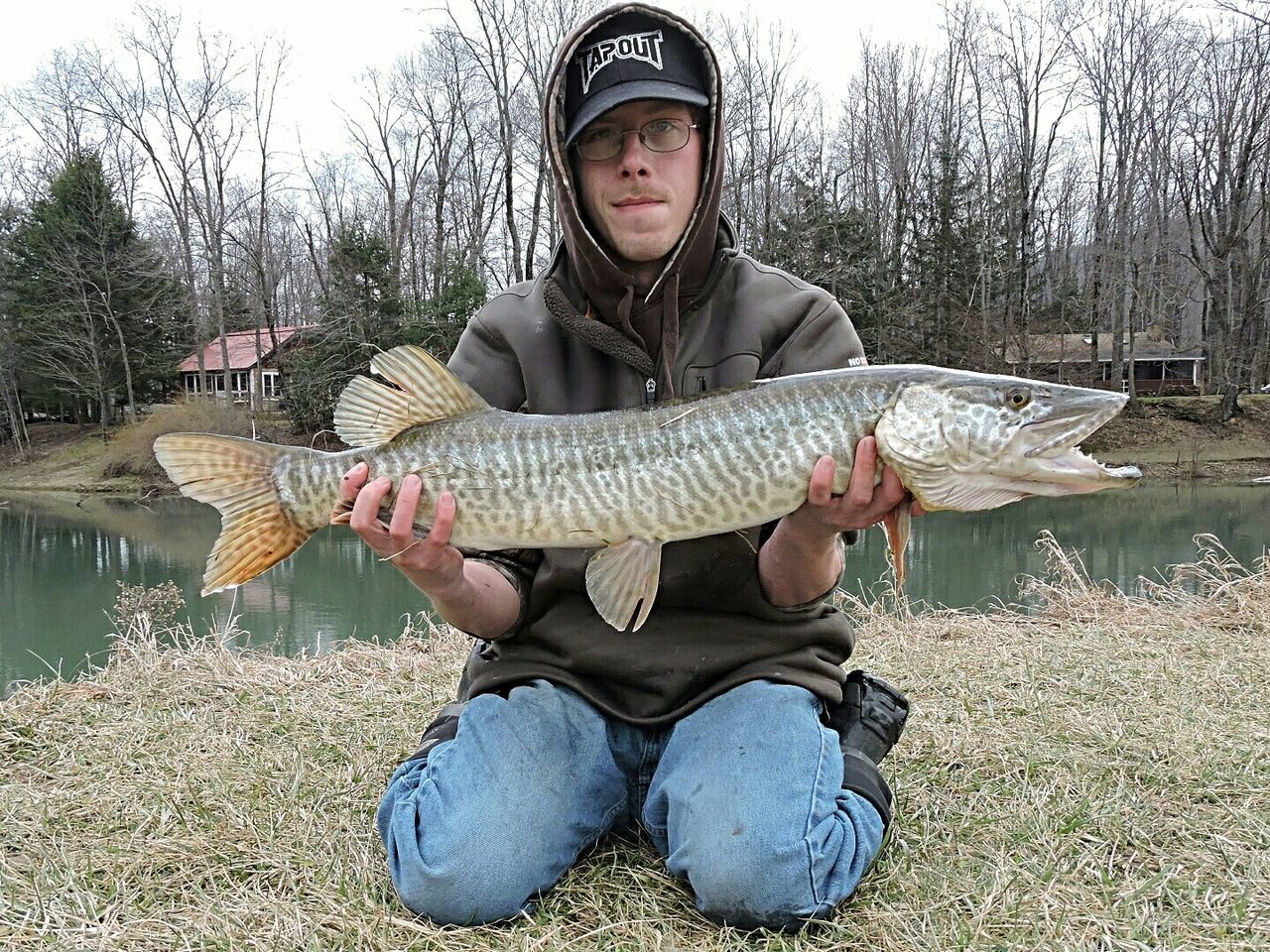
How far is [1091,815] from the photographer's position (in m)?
2.15

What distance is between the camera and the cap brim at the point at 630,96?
2238 millimetres

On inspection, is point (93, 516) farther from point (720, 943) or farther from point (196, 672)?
point (720, 943)

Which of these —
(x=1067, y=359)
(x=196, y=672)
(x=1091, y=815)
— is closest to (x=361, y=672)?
(x=196, y=672)

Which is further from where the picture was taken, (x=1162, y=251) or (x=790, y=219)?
(x=1162, y=251)

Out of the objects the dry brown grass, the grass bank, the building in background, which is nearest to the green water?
the grass bank

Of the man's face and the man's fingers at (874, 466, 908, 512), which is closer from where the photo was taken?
the man's fingers at (874, 466, 908, 512)

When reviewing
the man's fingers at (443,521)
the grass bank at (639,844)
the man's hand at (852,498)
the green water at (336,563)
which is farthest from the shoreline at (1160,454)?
the man's hand at (852,498)

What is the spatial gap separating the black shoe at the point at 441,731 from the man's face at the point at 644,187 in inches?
48.8

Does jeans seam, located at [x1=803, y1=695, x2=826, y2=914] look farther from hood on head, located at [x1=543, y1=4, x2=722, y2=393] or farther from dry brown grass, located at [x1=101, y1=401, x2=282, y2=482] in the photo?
dry brown grass, located at [x1=101, y1=401, x2=282, y2=482]

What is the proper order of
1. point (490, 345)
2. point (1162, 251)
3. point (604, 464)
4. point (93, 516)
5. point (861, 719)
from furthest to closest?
point (1162, 251) → point (93, 516) → point (490, 345) → point (861, 719) → point (604, 464)

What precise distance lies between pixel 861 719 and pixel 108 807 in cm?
192

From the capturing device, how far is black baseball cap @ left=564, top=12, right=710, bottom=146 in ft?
7.43

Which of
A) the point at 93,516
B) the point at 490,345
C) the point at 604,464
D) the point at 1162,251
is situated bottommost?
the point at 93,516

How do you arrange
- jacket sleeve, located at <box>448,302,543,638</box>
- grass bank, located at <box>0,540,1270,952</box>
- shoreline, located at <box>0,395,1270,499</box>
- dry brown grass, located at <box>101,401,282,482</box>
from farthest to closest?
dry brown grass, located at <box>101,401,282,482</box> < shoreline, located at <box>0,395,1270,499</box> < jacket sleeve, located at <box>448,302,543,638</box> < grass bank, located at <box>0,540,1270,952</box>
